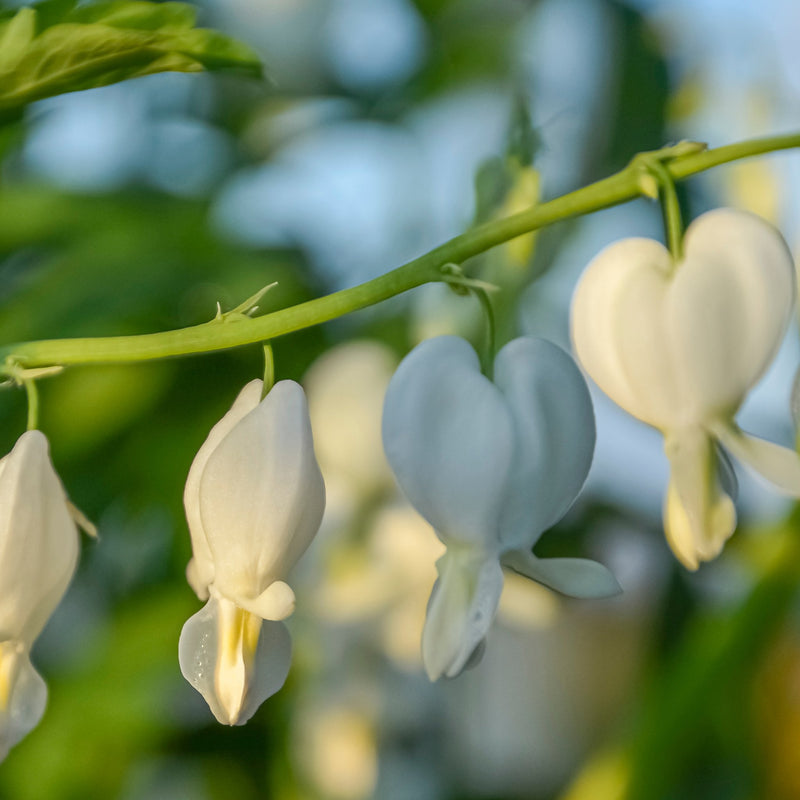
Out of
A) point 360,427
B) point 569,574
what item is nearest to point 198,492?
point 569,574

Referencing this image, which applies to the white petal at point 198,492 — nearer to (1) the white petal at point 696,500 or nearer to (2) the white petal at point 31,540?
(2) the white petal at point 31,540

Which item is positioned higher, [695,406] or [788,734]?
[695,406]

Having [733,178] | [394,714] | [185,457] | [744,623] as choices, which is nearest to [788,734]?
[744,623]

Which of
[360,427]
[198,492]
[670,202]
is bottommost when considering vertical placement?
[360,427]

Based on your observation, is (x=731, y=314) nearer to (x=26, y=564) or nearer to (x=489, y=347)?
(x=489, y=347)

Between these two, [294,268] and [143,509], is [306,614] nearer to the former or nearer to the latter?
[143,509]

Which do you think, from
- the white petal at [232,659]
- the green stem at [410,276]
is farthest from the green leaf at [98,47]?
the white petal at [232,659]

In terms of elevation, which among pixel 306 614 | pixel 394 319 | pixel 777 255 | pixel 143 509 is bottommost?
pixel 306 614

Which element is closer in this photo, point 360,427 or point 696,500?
point 696,500
